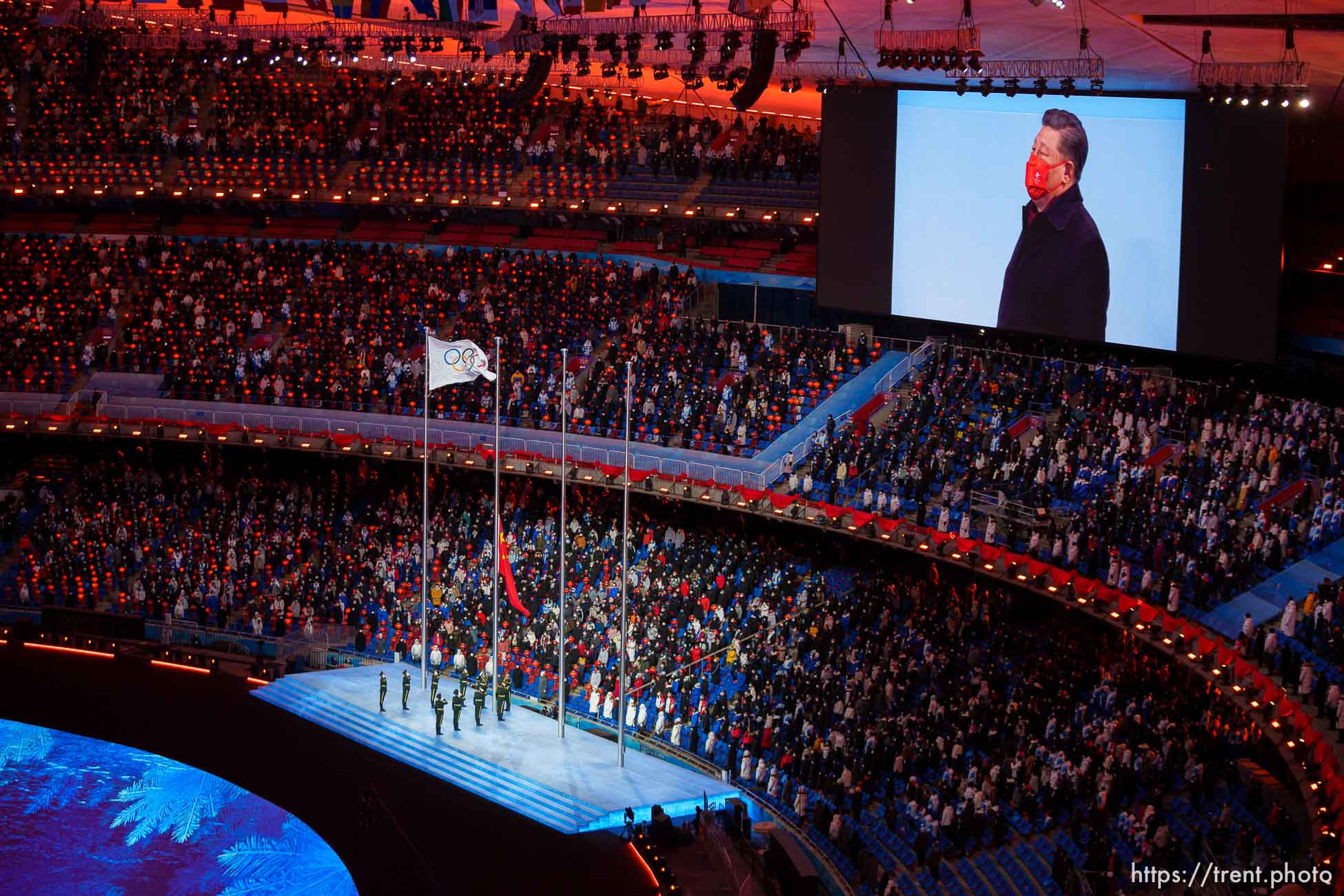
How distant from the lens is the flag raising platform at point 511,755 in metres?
31.2

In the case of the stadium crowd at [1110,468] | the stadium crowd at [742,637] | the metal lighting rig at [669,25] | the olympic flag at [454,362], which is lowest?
the stadium crowd at [742,637]

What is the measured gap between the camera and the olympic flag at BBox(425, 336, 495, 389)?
3494 centimetres

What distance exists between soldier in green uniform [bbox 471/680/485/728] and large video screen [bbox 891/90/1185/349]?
50.4 feet

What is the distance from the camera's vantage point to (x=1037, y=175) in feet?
128

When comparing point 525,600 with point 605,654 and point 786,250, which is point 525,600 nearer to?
point 605,654

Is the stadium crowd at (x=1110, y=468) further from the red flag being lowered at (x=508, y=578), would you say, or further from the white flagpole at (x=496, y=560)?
the white flagpole at (x=496, y=560)

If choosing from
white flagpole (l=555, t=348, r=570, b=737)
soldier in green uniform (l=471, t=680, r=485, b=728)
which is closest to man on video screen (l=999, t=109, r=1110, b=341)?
white flagpole (l=555, t=348, r=570, b=737)

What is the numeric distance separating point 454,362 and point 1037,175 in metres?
15.0

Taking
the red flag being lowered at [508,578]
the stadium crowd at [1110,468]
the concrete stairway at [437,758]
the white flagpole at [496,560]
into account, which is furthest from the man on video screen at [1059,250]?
the concrete stairway at [437,758]

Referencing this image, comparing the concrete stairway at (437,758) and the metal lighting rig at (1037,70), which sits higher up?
the metal lighting rig at (1037,70)

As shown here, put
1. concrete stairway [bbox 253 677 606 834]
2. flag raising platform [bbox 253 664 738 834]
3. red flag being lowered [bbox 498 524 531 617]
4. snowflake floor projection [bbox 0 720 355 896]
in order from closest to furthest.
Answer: snowflake floor projection [bbox 0 720 355 896], concrete stairway [bbox 253 677 606 834], flag raising platform [bbox 253 664 738 834], red flag being lowered [bbox 498 524 531 617]

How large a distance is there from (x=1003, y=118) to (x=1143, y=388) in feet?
25.5

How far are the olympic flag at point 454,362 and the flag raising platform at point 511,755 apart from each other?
7348mm

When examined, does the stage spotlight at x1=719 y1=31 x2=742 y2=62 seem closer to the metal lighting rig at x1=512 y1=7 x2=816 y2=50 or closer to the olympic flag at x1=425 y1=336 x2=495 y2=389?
the metal lighting rig at x1=512 y1=7 x2=816 y2=50
